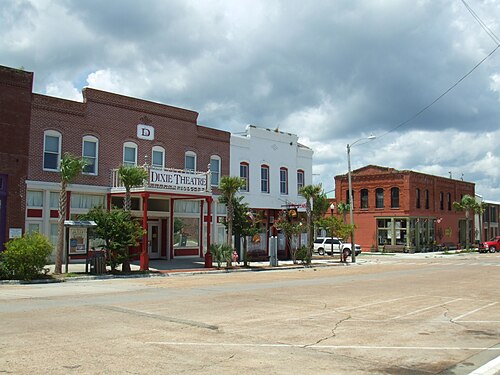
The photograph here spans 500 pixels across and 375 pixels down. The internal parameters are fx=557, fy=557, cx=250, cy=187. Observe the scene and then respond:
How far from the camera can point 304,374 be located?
7.22m

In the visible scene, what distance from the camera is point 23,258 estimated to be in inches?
829

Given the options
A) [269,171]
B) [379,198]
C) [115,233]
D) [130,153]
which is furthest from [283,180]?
[379,198]

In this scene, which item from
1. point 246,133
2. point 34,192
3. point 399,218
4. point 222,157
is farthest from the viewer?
point 399,218

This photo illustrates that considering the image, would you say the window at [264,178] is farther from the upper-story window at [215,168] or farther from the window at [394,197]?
the window at [394,197]

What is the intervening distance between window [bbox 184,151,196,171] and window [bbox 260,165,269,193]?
20.6 ft

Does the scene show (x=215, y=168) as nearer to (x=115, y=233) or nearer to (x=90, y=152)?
(x=90, y=152)

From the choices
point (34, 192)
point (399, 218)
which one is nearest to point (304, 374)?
point (34, 192)

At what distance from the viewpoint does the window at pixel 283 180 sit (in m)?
40.6

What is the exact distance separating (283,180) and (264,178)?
2.05m

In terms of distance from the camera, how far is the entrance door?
32.7 m

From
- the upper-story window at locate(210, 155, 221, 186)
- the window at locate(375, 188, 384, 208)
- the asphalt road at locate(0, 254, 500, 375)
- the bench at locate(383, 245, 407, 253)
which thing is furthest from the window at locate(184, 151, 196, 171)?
the window at locate(375, 188, 384, 208)

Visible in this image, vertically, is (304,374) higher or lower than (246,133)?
lower

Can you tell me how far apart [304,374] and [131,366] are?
2.31 metres

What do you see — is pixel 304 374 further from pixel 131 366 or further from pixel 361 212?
pixel 361 212
